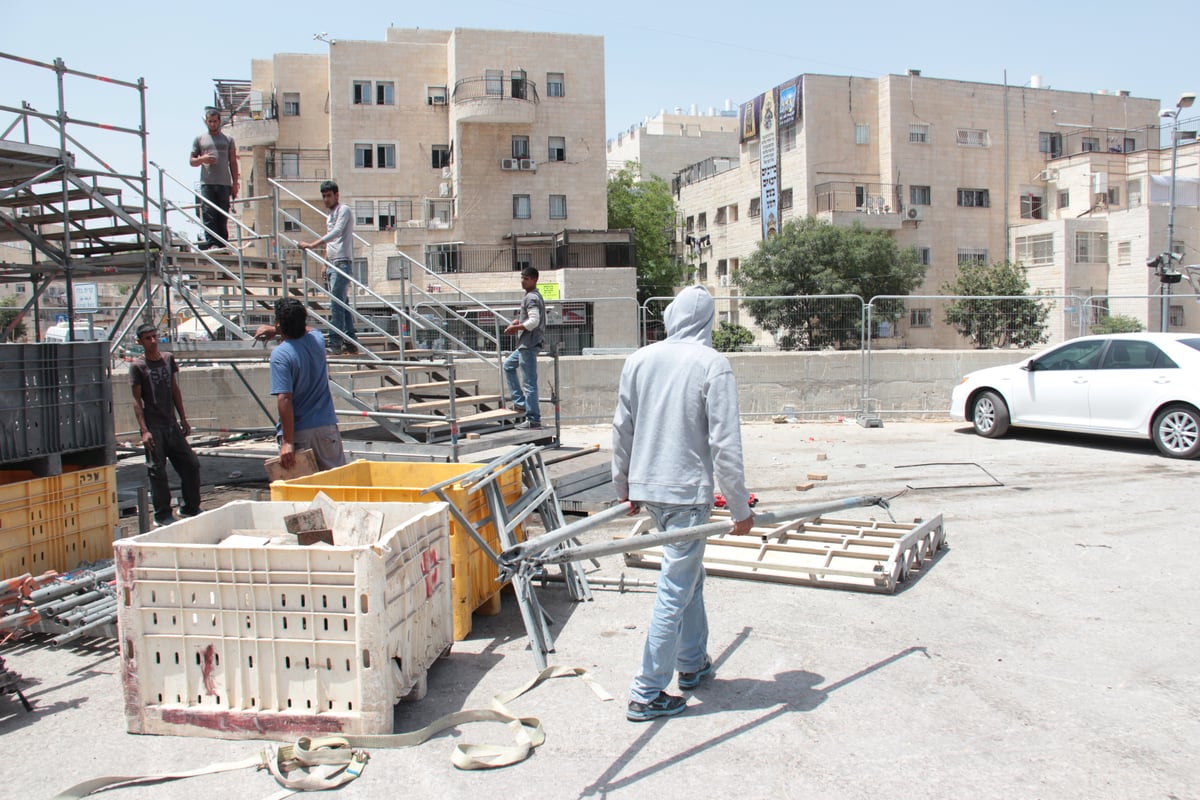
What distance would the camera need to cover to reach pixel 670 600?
13.4 ft

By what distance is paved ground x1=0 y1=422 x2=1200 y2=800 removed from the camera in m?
3.52

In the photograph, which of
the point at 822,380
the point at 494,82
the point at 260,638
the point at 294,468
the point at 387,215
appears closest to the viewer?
the point at 260,638

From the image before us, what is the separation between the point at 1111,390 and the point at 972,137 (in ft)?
131

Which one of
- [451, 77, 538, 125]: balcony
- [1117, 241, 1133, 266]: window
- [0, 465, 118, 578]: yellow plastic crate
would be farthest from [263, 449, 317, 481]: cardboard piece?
[1117, 241, 1133, 266]: window

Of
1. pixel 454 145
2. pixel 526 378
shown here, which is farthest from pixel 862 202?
pixel 526 378

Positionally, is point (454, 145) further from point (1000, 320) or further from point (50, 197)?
point (50, 197)

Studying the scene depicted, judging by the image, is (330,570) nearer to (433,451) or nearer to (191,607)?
(191,607)

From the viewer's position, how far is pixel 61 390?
6.25m

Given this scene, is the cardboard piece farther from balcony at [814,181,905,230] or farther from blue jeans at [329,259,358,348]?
balcony at [814,181,905,230]

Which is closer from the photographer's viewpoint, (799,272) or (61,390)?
(61,390)

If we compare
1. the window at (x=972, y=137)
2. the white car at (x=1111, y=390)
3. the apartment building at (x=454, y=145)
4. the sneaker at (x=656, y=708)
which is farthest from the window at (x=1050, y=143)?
the sneaker at (x=656, y=708)

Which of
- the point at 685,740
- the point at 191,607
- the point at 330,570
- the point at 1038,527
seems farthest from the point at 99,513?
the point at 1038,527

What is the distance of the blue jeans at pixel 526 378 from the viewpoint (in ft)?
33.9

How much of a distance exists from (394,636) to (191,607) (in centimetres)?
85
